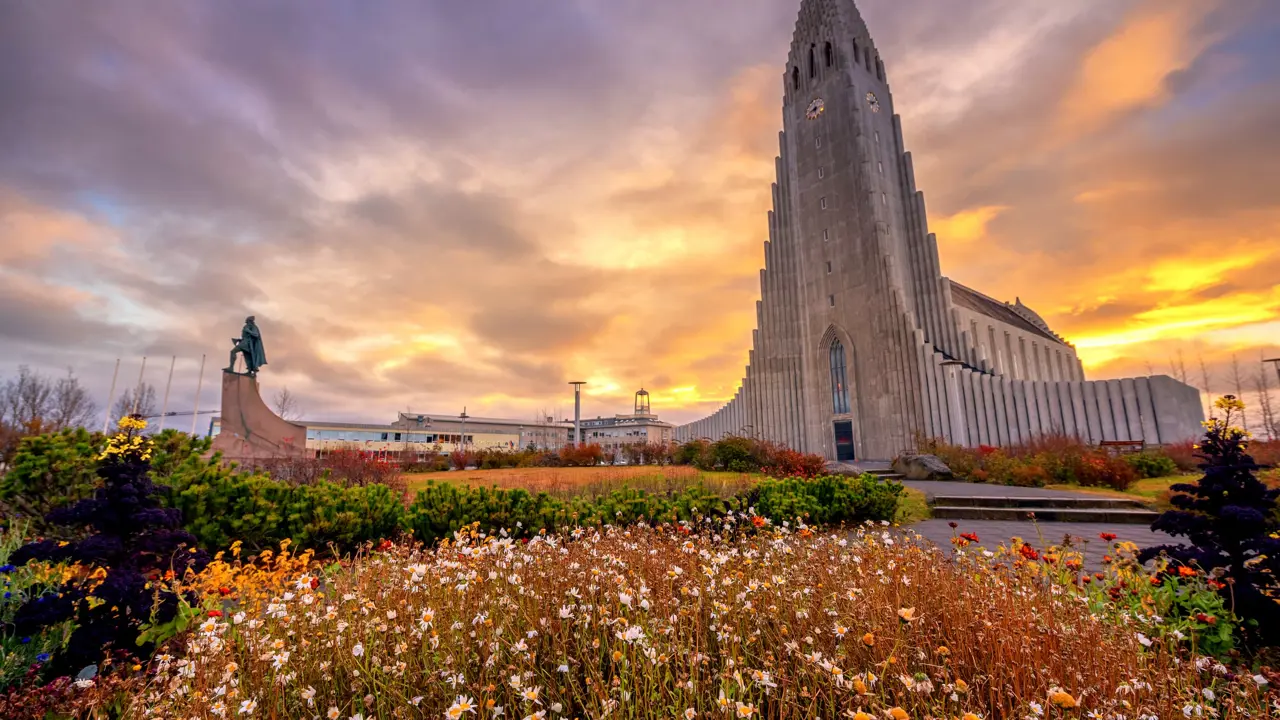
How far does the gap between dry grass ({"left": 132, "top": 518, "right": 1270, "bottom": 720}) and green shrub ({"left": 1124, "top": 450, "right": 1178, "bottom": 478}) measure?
54.9 ft

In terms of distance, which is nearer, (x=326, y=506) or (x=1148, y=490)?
(x=326, y=506)

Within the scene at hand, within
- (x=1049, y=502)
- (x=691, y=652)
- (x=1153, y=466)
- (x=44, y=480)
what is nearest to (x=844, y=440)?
(x=1153, y=466)

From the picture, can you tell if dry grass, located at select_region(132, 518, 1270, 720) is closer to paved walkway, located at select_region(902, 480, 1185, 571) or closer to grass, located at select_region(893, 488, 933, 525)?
paved walkway, located at select_region(902, 480, 1185, 571)

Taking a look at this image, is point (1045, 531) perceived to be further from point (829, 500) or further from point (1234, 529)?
point (1234, 529)

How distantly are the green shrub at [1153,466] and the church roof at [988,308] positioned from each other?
23832mm

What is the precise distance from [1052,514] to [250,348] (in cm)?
2871

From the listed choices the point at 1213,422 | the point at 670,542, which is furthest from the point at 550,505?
the point at 1213,422

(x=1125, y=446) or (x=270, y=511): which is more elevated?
(x=1125, y=446)

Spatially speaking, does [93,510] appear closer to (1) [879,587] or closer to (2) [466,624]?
(2) [466,624]

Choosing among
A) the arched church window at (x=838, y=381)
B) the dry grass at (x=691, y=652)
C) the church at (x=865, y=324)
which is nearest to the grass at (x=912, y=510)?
the dry grass at (x=691, y=652)

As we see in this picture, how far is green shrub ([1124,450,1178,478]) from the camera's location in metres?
15.3

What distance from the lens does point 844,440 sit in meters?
33.0

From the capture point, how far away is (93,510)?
3.69 metres

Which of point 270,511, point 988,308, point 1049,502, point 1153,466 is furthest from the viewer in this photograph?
point 988,308
